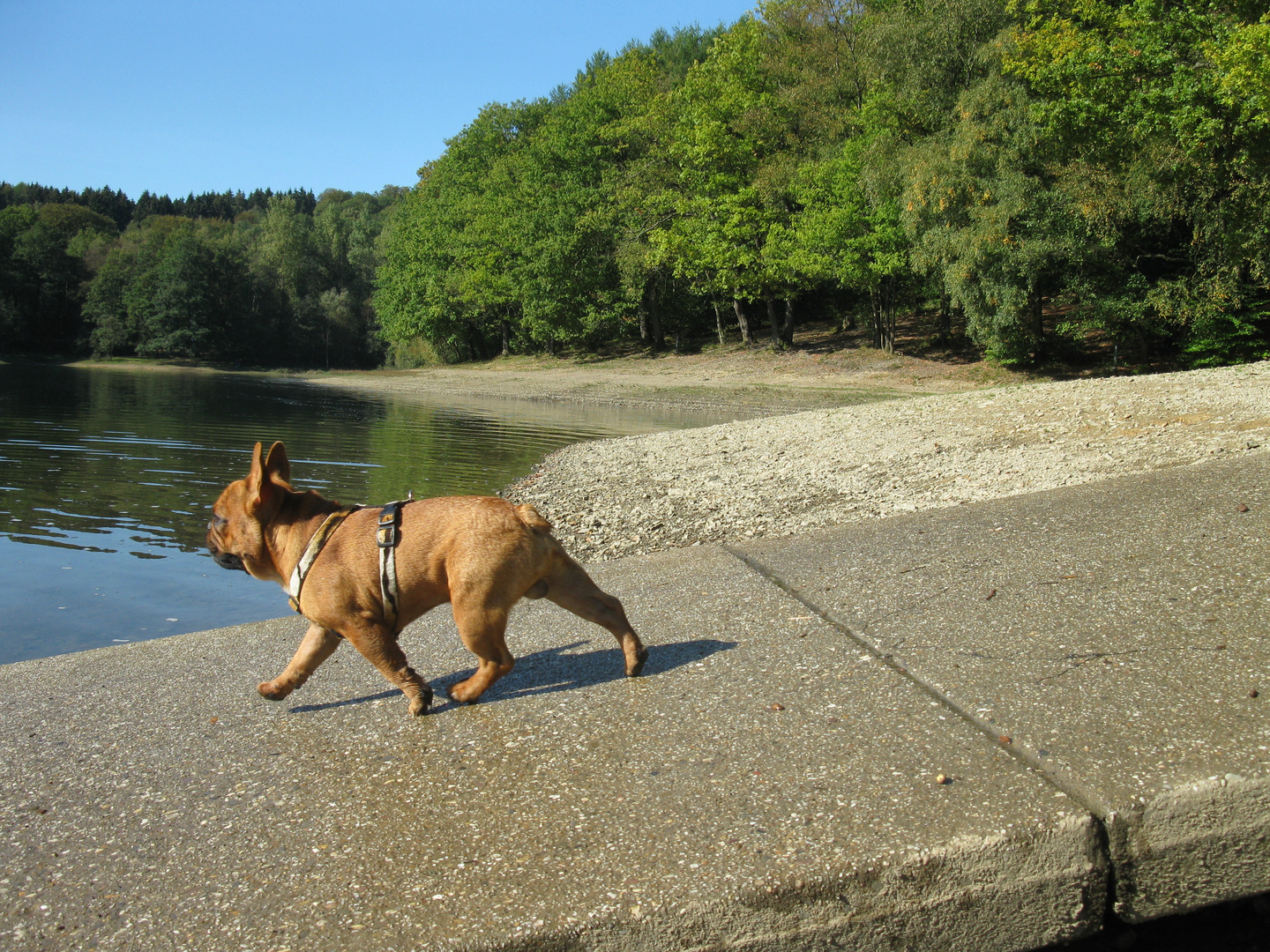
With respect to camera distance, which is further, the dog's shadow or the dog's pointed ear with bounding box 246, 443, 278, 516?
the dog's shadow

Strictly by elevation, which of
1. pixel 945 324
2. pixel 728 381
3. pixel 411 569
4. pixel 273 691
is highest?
pixel 945 324

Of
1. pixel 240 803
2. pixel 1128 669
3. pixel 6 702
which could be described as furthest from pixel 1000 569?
pixel 6 702

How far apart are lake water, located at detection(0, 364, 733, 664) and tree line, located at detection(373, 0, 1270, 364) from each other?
35.2ft

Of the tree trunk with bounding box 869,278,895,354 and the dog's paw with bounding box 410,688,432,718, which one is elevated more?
the tree trunk with bounding box 869,278,895,354

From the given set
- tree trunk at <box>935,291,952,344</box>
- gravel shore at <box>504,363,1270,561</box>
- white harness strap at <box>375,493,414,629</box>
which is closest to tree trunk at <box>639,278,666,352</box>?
tree trunk at <box>935,291,952,344</box>

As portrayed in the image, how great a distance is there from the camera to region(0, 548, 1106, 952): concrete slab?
2.58 meters

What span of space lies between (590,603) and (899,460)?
8363 mm

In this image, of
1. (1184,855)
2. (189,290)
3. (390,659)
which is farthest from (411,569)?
(189,290)

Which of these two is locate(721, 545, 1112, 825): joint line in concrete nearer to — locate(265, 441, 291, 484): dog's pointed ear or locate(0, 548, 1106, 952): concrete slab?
locate(0, 548, 1106, 952): concrete slab

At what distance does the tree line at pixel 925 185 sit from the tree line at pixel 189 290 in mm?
35099

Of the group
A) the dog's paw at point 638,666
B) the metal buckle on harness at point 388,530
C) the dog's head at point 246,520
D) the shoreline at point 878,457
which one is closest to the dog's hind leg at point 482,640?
the metal buckle on harness at point 388,530

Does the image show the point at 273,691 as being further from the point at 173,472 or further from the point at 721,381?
the point at 721,381

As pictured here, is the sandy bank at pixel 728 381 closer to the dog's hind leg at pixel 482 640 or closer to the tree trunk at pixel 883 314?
the tree trunk at pixel 883 314

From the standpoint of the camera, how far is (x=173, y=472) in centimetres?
1639
